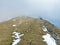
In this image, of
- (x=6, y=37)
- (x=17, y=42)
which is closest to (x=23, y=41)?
(x=17, y=42)

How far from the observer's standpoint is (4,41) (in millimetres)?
190125

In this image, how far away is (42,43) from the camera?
18125 cm

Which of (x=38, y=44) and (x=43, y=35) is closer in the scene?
(x=38, y=44)

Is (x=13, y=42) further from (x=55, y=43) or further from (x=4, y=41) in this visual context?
(x=55, y=43)

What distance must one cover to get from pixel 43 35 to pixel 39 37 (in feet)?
19.1

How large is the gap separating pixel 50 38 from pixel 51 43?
10475 mm

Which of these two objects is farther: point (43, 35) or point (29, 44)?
point (43, 35)

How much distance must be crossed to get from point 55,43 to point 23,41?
25.2m

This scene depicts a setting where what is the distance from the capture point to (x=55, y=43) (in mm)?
188375

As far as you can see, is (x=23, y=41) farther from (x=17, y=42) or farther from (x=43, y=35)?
(x=43, y=35)

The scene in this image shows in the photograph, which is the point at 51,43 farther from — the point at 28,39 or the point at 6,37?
Answer: the point at 6,37

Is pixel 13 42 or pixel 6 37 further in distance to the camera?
pixel 6 37

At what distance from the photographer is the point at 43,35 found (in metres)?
197

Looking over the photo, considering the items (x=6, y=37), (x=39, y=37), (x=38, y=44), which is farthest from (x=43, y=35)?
(x=6, y=37)
